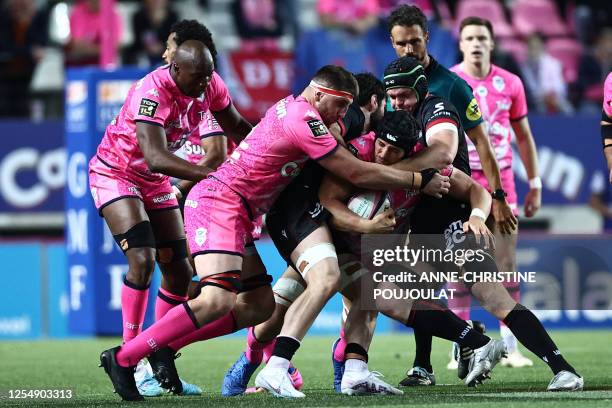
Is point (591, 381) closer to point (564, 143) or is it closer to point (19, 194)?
point (564, 143)

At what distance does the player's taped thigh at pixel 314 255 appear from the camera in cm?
726

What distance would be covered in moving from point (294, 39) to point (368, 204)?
11.2m

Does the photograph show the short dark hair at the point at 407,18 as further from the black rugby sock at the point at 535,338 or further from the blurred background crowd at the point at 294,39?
the blurred background crowd at the point at 294,39

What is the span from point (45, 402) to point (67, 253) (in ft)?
20.2

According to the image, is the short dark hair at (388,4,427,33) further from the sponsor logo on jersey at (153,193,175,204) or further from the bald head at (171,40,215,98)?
the sponsor logo on jersey at (153,193,175,204)

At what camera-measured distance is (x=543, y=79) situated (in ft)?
59.1

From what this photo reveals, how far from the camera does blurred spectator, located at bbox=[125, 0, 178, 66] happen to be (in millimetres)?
16656

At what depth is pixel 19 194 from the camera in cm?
1475

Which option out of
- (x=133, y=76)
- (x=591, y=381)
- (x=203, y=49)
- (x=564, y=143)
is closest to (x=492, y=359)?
(x=591, y=381)

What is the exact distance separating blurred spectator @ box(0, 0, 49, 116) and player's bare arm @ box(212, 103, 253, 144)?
8355 mm

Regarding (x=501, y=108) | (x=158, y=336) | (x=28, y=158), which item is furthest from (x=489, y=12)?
(x=158, y=336)

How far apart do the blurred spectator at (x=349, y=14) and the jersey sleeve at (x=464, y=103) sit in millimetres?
7711

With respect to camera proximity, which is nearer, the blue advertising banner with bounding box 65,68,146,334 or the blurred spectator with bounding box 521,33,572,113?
the blue advertising banner with bounding box 65,68,146,334

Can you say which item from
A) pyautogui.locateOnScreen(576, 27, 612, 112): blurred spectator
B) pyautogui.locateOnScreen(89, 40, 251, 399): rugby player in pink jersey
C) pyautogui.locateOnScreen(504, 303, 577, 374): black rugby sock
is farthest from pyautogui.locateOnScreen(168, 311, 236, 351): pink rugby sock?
pyautogui.locateOnScreen(576, 27, 612, 112): blurred spectator
